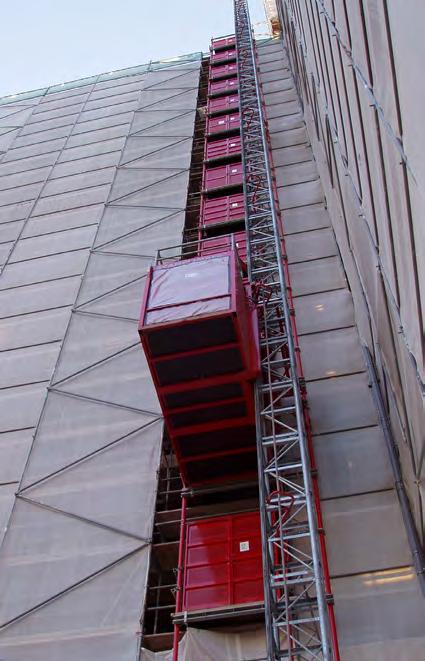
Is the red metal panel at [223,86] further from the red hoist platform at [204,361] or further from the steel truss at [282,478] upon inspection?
the red hoist platform at [204,361]

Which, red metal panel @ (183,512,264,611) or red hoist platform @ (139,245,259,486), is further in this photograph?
red hoist platform @ (139,245,259,486)

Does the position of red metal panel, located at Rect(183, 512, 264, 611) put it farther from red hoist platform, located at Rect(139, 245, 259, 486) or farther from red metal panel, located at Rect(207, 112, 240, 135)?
red metal panel, located at Rect(207, 112, 240, 135)

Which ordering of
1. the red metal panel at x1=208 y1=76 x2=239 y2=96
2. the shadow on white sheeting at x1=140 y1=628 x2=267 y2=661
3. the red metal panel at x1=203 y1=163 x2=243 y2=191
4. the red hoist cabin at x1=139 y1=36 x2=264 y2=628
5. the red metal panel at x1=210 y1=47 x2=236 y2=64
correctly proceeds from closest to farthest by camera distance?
1. the shadow on white sheeting at x1=140 y1=628 x2=267 y2=661
2. the red hoist cabin at x1=139 y1=36 x2=264 y2=628
3. the red metal panel at x1=203 y1=163 x2=243 y2=191
4. the red metal panel at x1=208 y1=76 x2=239 y2=96
5. the red metal panel at x1=210 y1=47 x2=236 y2=64

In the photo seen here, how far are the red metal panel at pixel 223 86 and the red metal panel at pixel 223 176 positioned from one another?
641cm

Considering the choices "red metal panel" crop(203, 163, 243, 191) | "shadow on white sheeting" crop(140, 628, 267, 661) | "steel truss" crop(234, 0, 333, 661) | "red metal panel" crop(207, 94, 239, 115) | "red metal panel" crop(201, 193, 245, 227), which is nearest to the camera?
"steel truss" crop(234, 0, 333, 661)

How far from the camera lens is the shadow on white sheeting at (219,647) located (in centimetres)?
924

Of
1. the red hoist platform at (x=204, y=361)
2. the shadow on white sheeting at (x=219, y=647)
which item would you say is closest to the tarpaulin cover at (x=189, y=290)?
the red hoist platform at (x=204, y=361)

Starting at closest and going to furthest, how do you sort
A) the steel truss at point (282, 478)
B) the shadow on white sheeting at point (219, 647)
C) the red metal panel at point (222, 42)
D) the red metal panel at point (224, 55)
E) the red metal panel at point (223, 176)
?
the steel truss at point (282, 478), the shadow on white sheeting at point (219, 647), the red metal panel at point (223, 176), the red metal panel at point (224, 55), the red metal panel at point (222, 42)

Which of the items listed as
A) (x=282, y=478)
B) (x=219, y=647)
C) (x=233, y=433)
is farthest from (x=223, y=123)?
(x=219, y=647)

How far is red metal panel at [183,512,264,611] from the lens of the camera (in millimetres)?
9766

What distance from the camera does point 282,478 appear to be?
31.8 ft

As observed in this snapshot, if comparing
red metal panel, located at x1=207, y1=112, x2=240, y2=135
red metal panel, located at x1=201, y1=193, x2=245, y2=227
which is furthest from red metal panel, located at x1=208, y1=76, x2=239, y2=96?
red metal panel, located at x1=201, y1=193, x2=245, y2=227

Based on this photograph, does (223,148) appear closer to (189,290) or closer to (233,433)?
(189,290)

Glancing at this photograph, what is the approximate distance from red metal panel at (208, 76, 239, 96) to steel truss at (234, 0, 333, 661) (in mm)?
11003
